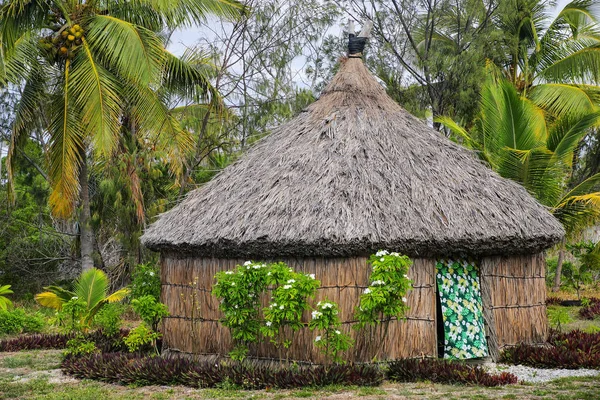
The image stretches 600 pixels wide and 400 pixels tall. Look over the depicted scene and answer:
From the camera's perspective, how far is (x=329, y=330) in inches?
374

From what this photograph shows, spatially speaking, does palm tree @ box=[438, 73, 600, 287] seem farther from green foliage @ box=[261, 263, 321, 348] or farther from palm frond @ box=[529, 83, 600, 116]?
green foliage @ box=[261, 263, 321, 348]

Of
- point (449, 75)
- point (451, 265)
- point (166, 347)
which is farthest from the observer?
point (449, 75)

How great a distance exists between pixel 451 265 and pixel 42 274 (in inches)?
608

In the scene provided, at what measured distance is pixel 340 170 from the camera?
10.6 m

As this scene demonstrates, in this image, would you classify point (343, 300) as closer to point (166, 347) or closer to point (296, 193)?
point (296, 193)

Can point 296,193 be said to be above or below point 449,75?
below

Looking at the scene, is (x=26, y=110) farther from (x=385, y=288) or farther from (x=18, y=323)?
(x=385, y=288)

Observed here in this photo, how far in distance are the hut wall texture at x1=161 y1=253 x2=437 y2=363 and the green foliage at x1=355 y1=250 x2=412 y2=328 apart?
455 mm

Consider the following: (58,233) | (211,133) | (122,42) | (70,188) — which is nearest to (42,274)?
(58,233)

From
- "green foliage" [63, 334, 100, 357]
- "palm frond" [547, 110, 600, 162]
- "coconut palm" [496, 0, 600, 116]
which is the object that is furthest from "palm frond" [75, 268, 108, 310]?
"coconut palm" [496, 0, 600, 116]

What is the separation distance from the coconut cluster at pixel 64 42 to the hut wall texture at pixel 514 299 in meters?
9.48

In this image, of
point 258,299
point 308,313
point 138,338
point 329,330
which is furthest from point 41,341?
point 329,330

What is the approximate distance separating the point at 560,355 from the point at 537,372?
0.60 m

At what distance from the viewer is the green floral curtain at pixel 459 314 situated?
1077 centimetres
